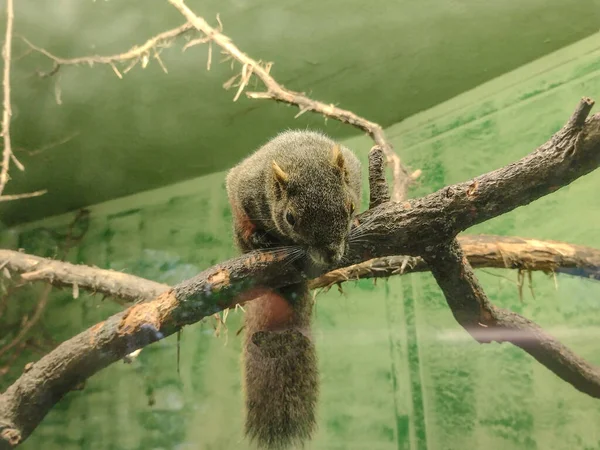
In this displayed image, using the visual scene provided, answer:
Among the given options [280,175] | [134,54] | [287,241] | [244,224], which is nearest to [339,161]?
[280,175]

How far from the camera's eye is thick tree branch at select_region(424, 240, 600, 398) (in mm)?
1496

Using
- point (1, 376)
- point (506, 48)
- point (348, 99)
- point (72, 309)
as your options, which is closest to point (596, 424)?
point (506, 48)

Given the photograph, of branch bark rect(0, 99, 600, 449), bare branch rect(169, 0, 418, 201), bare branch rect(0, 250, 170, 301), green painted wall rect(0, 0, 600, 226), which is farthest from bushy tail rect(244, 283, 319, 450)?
green painted wall rect(0, 0, 600, 226)

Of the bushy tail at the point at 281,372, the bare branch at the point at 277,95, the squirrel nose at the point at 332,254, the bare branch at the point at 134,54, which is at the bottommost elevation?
the bushy tail at the point at 281,372

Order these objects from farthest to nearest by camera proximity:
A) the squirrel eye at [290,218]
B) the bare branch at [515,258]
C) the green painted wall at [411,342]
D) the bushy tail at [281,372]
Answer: the green painted wall at [411,342] < the bare branch at [515,258] < the bushy tail at [281,372] < the squirrel eye at [290,218]

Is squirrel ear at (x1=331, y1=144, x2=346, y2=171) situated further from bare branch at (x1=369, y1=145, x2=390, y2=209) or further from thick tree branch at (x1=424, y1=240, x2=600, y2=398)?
thick tree branch at (x1=424, y1=240, x2=600, y2=398)

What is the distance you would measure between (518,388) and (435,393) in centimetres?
40

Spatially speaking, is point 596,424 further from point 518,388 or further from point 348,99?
point 348,99

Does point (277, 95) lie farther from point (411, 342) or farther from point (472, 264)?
point (411, 342)

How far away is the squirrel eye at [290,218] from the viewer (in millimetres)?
1530

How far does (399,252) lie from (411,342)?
1.38 m

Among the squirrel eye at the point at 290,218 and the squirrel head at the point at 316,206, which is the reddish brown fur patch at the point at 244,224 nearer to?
the squirrel head at the point at 316,206

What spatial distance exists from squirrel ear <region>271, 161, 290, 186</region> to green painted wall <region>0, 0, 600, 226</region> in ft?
3.53

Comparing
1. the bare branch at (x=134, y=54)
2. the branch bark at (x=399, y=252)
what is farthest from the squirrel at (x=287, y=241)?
the bare branch at (x=134, y=54)
